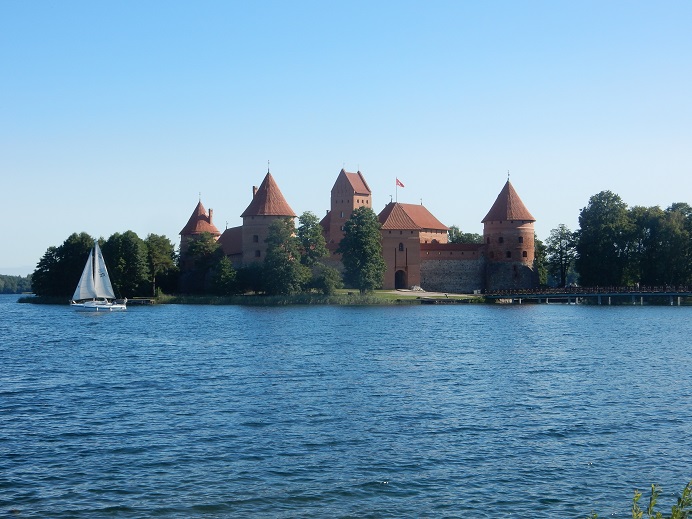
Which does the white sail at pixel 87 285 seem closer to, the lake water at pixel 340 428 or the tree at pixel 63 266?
the tree at pixel 63 266

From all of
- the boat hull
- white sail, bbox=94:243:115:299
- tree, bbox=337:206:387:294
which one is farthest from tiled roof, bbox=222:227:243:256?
the boat hull

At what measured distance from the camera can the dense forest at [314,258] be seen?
192ft

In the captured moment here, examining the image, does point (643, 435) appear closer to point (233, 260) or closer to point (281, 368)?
point (281, 368)

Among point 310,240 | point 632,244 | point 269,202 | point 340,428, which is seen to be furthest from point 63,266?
point 340,428

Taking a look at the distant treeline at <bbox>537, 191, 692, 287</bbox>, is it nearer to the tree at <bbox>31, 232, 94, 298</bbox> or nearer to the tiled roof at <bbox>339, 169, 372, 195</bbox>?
the tiled roof at <bbox>339, 169, 372, 195</bbox>

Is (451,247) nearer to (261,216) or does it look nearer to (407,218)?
(407,218)

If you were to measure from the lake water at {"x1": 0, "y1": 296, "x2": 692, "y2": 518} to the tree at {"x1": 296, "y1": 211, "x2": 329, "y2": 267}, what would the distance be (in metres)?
29.3

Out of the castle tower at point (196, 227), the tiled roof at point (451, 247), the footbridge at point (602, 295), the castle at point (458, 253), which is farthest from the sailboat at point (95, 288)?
the footbridge at point (602, 295)

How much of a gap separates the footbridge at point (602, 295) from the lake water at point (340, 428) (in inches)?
1302

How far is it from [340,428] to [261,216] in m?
51.2

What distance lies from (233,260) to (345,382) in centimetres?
5034

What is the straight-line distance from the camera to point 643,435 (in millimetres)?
15078

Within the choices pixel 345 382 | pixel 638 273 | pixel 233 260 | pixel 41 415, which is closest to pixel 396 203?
pixel 233 260

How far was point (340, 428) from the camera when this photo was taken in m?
15.6
